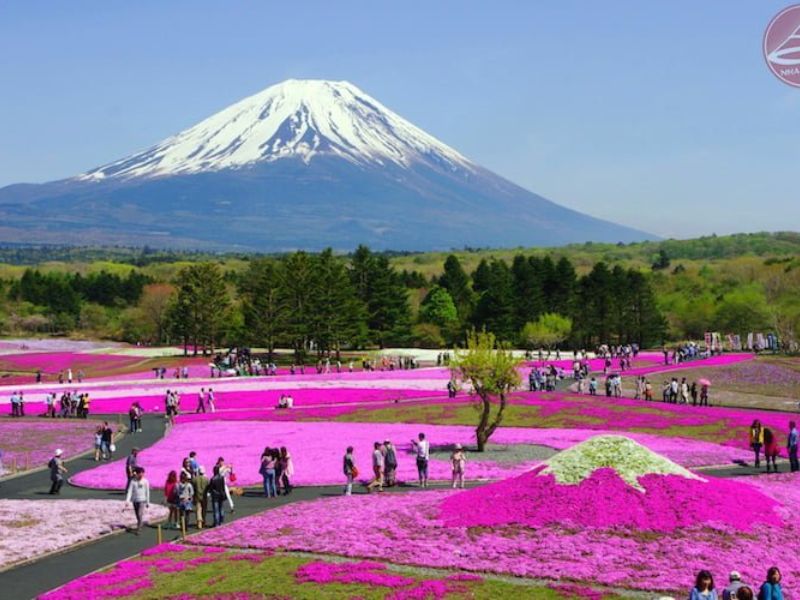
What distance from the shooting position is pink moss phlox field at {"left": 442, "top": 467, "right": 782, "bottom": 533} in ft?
85.1

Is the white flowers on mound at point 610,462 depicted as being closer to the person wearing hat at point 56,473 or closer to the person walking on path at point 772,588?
the person walking on path at point 772,588

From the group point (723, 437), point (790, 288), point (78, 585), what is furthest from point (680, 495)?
point (790, 288)

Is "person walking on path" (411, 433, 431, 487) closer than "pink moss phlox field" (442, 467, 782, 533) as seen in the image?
No

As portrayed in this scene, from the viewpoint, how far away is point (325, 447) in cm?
4519

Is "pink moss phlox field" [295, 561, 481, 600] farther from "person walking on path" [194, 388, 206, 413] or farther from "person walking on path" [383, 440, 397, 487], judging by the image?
"person walking on path" [194, 388, 206, 413]

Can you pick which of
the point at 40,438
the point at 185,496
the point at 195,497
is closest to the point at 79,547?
the point at 185,496

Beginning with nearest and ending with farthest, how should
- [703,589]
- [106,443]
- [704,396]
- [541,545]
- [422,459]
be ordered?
[703,589] → [541,545] → [422,459] → [106,443] → [704,396]

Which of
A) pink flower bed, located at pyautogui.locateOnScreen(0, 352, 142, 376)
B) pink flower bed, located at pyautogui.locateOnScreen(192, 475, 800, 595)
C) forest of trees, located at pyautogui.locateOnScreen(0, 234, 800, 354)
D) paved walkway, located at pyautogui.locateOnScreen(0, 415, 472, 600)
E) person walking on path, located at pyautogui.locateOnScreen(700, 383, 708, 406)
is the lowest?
paved walkway, located at pyautogui.locateOnScreen(0, 415, 472, 600)

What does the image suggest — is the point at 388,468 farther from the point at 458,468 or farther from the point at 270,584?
the point at 270,584

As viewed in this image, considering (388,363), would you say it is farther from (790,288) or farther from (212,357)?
(790,288)

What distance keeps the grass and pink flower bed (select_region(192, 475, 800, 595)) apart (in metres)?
0.94

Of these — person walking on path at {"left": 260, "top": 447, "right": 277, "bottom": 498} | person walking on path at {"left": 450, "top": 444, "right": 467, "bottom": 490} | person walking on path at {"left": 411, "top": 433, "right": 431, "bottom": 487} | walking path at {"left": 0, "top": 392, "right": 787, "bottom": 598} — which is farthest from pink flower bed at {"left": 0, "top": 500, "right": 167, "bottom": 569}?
person walking on path at {"left": 450, "top": 444, "right": 467, "bottom": 490}

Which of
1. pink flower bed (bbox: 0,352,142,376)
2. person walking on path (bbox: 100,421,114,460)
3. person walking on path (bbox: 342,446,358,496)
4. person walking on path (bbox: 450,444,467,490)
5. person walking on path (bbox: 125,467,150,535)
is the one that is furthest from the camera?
pink flower bed (bbox: 0,352,142,376)

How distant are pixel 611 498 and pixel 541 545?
319 centimetres
